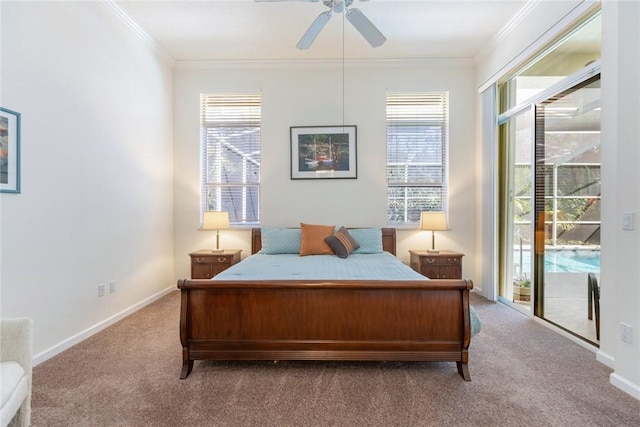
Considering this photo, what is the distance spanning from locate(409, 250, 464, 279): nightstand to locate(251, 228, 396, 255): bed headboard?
40 centimetres

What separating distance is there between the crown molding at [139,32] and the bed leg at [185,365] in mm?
3298

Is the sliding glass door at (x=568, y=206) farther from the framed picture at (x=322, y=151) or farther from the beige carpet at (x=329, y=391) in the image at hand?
the framed picture at (x=322, y=151)

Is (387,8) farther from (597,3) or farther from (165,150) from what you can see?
(165,150)

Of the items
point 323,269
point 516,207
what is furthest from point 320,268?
point 516,207

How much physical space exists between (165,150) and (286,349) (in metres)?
3.25

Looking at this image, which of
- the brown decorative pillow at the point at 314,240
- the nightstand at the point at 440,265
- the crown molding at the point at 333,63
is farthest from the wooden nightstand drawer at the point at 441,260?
the crown molding at the point at 333,63

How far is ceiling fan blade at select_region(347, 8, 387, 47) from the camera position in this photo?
92.4 inches

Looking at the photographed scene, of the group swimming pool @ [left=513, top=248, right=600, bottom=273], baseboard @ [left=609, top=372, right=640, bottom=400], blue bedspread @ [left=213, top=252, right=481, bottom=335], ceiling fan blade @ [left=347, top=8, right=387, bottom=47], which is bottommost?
baseboard @ [left=609, top=372, right=640, bottom=400]

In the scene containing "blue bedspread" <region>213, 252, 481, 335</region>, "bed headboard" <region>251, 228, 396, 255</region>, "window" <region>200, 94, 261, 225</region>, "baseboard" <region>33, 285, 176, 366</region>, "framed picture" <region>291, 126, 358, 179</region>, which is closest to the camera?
"baseboard" <region>33, 285, 176, 366</region>

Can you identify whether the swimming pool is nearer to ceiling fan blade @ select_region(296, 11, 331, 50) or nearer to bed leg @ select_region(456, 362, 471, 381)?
bed leg @ select_region(456, 362, 471, 381)

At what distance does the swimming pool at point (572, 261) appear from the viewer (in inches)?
100

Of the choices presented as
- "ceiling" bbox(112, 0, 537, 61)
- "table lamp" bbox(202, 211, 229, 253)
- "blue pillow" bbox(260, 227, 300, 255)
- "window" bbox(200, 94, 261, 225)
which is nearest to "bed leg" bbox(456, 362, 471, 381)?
"blue pillow" bbox(260, 227, 300, 255)

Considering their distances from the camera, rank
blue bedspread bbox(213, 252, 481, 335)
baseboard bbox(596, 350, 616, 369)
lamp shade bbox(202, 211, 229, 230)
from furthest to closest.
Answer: lamp shade bbox(202, 211, 229, 230), blue bedspread bbox(213, 252, 481, 335), baseboard bbox(596, 350, 616, 369)

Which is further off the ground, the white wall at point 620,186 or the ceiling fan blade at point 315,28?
the ceiling fan blade at point 315,28
